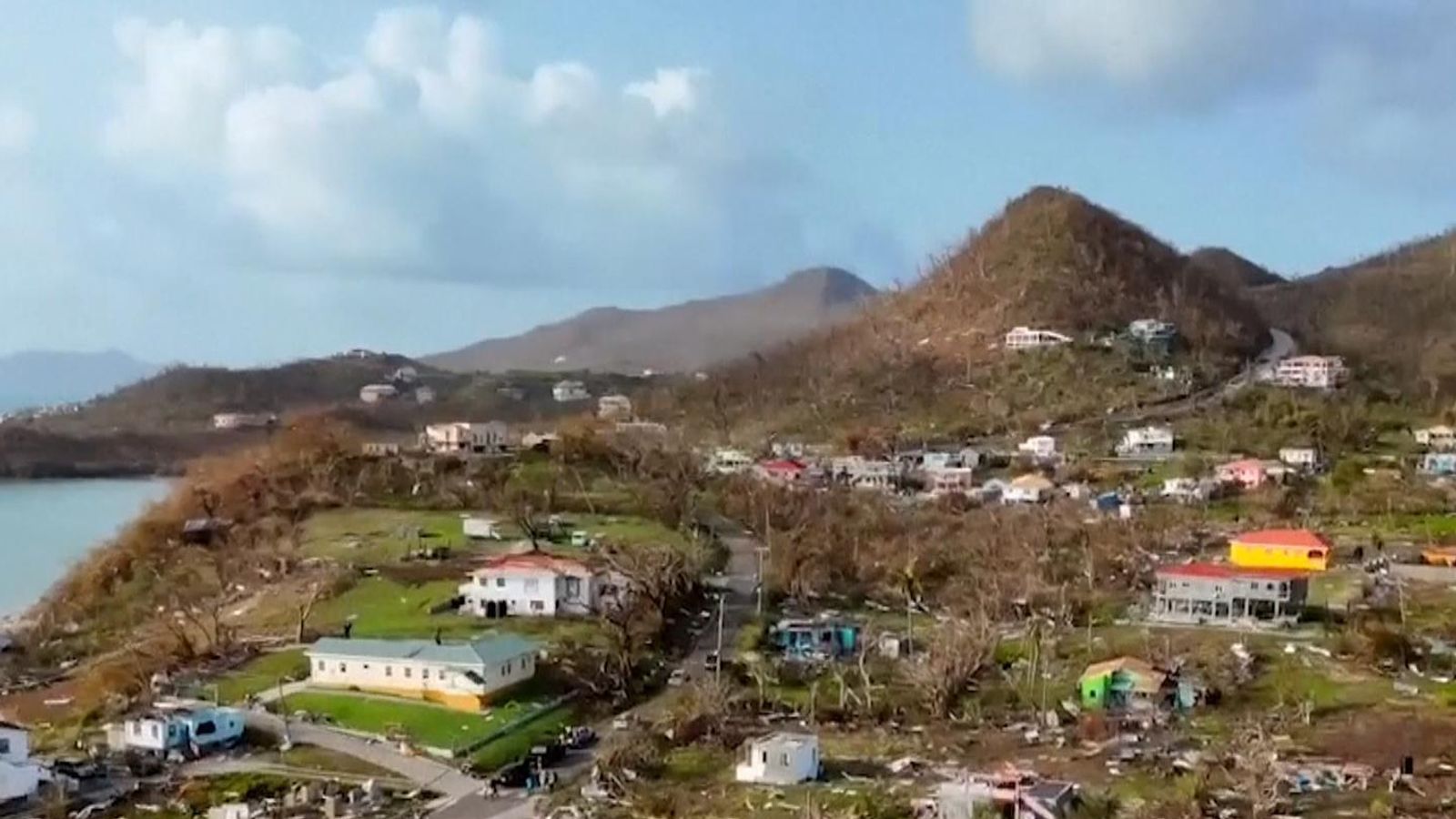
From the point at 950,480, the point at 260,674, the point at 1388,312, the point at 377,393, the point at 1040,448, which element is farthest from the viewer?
the point at 377,393

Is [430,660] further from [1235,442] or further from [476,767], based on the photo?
[1235,442]

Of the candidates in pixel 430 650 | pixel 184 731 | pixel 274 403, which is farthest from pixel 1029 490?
pixel 274 403

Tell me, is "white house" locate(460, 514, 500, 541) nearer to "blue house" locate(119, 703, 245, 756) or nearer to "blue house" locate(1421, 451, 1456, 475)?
"blue house" locate(119, 703, 245, 756)

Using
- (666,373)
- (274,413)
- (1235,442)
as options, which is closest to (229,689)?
(1235,442)

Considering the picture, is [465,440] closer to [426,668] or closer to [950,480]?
[950,480]

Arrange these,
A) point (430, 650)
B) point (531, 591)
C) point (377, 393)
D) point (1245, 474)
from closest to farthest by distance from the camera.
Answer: point (430, 650) < point (531, 591) < point (1245, 474) < point (377, 393)

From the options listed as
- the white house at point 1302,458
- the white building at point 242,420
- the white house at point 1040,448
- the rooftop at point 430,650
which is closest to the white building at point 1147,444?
the white house at point 1040,448

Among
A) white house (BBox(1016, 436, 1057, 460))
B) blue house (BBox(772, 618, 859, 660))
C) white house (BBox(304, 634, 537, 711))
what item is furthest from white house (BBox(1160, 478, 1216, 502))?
white house (BBox(304, 634, 537, 711))

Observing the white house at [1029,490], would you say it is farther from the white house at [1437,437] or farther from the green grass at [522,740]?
the green grass at [522,740]
